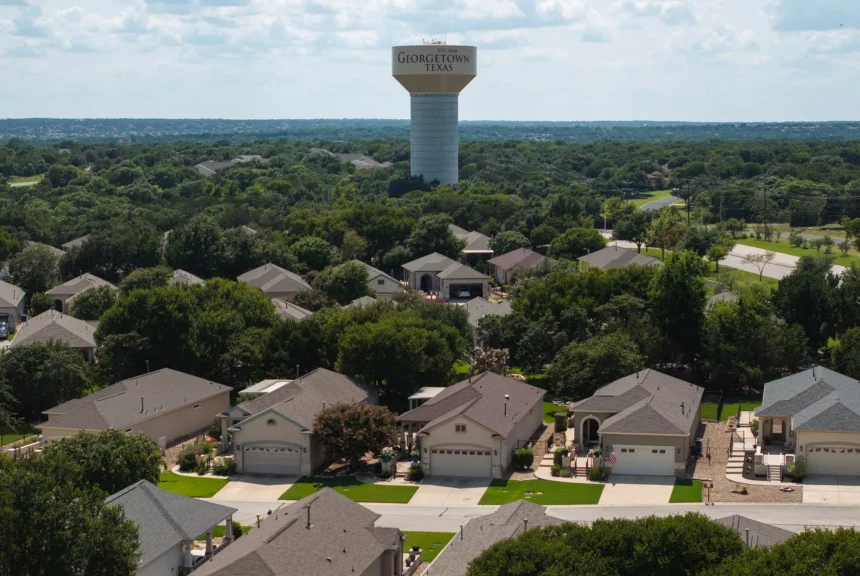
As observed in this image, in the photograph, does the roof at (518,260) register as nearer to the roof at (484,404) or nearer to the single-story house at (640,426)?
the roof at (484,404)

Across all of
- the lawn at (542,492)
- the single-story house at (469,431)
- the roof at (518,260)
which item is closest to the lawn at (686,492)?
the lawn at (542,492)

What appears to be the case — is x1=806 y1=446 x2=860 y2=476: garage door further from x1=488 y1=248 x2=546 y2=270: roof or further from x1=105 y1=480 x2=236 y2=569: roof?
x1=488 y1=248 x2=546 y2=270: roof

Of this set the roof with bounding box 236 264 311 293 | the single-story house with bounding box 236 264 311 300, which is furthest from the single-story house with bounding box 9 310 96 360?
the roof with bounding box 236 264 311 293

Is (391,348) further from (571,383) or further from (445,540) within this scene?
(445,540)

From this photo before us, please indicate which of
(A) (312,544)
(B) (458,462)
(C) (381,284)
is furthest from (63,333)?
(A) (312,544)

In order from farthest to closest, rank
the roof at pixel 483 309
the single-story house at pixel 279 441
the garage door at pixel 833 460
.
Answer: the roof at pixel 483 309 < the single-story house at pixel 279 441 < the garage door at pixel 833 460

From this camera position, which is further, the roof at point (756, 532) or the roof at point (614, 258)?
the roof at point (614, 258)
